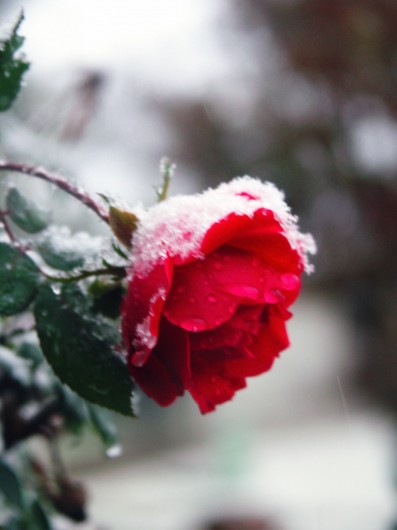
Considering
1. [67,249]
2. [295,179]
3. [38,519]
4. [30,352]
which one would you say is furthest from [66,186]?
[295,179]

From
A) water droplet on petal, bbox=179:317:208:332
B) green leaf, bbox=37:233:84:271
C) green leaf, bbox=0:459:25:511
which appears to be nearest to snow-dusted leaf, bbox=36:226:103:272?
green leaf, bbox=37:233:84:271

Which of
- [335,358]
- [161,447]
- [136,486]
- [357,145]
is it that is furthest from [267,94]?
[335,358]

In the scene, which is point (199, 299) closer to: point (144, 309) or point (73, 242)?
point (144, 309)

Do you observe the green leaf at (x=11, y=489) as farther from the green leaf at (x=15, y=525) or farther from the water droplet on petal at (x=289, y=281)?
the water droplet on petal at (x=289, y=281)

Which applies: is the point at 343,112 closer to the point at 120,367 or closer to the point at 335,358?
the point at 120,367

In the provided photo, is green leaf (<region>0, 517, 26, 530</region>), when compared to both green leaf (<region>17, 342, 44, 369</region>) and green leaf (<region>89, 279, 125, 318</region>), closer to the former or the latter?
green leaf (<region>17, 342, 44, 369</region>)

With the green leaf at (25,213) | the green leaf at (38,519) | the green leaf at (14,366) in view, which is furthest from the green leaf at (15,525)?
the green leaf at (25,213)
